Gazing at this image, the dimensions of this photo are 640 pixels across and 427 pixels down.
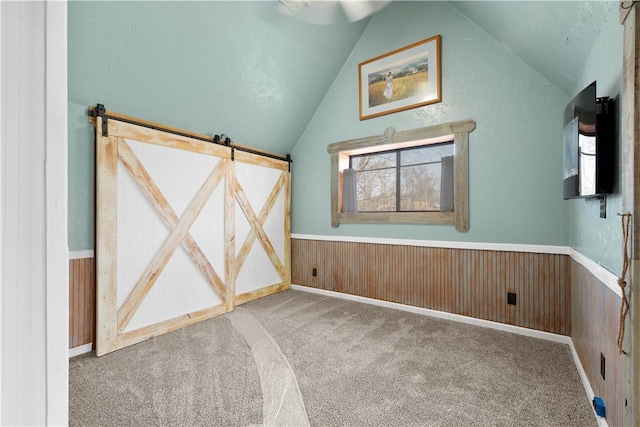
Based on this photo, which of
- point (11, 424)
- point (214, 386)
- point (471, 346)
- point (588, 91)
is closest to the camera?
point (11, 424)

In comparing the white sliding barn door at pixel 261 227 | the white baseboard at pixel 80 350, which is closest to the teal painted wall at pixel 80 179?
the white baseboard at pixel 80 350

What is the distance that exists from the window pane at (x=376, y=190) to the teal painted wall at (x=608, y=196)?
2.06 meters

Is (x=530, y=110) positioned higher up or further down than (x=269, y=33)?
further down

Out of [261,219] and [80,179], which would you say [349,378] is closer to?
[261,219]

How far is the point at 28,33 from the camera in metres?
0.38

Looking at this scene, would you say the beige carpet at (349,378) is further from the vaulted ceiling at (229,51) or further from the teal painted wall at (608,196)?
the vaulted ceiling at (229,51)

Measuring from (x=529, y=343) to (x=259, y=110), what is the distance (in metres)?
3.79

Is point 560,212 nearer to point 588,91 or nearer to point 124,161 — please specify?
point 588,91

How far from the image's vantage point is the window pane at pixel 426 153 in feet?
11.7

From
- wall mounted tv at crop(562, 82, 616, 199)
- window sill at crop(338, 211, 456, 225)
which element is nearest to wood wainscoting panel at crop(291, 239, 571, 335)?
window sill at crop(338, 211, 456, 225)

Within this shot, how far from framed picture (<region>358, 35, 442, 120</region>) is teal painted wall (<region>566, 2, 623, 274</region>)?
5.02 ft

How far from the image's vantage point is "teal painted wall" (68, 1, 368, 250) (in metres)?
2.32

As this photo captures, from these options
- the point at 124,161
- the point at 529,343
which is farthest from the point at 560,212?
the point at 124,161

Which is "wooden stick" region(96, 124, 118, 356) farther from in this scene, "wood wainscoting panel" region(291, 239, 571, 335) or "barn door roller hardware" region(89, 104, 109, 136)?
"wood wainscoting panel" region(291, 239, 571, 335)
